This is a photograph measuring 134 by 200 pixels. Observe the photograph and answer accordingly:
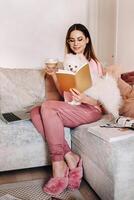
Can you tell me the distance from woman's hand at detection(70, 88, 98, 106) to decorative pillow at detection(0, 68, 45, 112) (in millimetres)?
591

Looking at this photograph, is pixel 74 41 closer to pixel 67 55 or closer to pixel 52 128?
pixel 67 55

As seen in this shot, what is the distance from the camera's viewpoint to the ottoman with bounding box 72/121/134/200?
4.42ft

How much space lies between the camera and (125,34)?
285 centimetres

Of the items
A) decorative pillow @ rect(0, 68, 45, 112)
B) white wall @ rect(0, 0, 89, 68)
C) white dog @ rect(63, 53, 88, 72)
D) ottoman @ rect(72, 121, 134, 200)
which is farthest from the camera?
white wall @ rect(0, 0, 89, 68)

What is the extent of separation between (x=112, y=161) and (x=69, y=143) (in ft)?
2.03

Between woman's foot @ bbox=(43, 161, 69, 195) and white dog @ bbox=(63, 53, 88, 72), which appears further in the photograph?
white dog @ bbox=(63, 53, 88, 72)

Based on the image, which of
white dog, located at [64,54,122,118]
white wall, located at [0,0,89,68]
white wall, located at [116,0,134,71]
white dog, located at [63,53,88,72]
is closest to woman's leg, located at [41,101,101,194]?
white dog, located at [64,54,122,118]

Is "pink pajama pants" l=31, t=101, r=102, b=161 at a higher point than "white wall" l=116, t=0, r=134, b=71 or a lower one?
lower

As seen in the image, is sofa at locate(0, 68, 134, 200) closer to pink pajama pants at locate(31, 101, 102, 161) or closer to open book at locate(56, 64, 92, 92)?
pink pajama pants at locate(31, 101, 102, 161)

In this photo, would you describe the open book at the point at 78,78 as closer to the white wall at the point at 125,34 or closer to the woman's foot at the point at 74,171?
the woman's foot at the point at 74,171

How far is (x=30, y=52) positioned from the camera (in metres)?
3.17

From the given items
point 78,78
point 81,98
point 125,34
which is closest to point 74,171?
point 81,98

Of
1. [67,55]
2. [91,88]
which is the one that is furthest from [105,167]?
[67,55]

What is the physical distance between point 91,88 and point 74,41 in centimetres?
40
